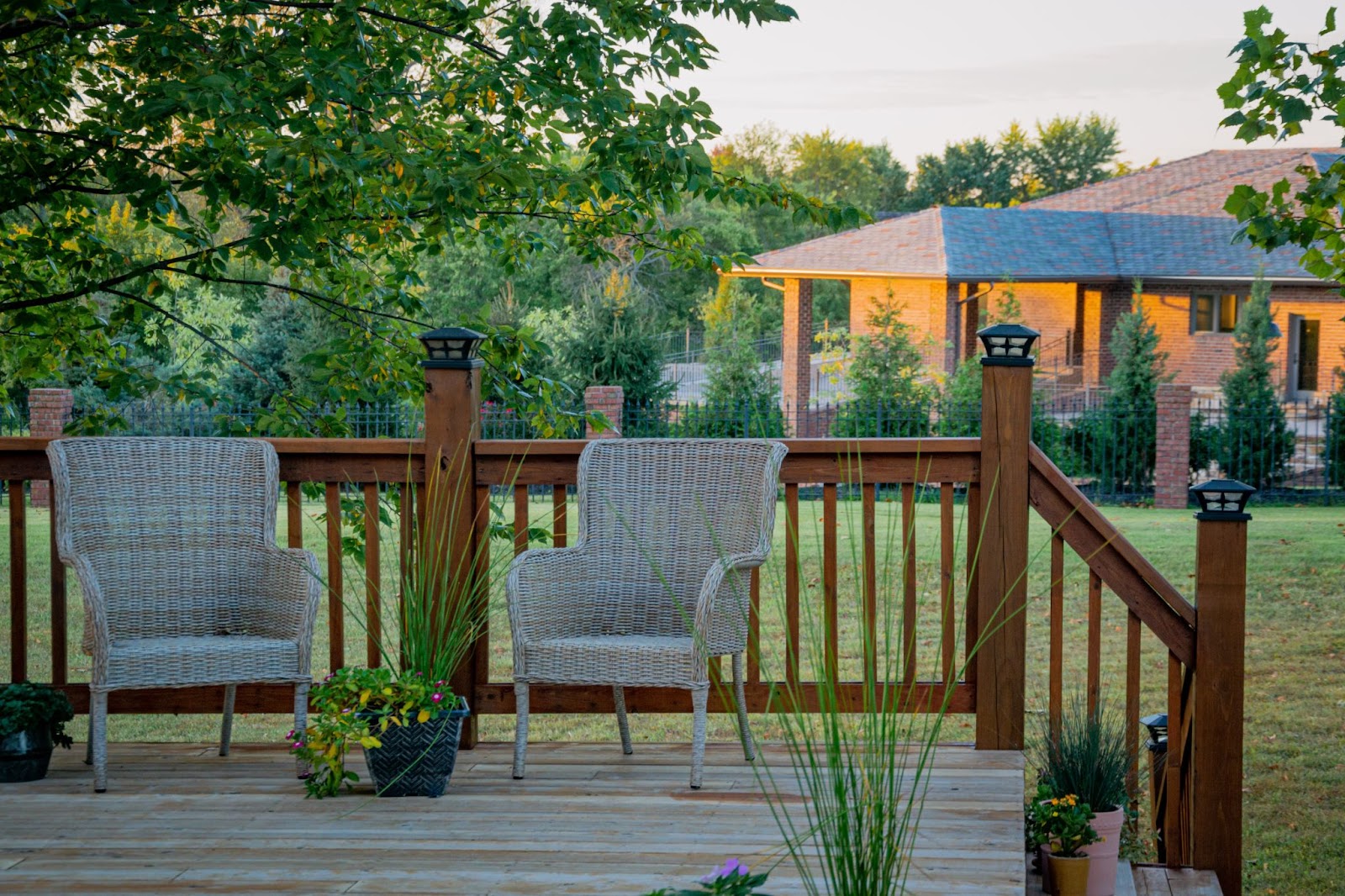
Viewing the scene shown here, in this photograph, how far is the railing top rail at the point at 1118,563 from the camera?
3.61m

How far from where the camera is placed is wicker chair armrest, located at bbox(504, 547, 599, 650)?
11.5 ft

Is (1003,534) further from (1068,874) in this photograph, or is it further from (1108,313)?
(1108,313)

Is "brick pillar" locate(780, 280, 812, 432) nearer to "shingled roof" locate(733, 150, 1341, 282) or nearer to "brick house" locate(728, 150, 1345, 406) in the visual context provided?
"brick house" locate(728, 150, 1345, 406)

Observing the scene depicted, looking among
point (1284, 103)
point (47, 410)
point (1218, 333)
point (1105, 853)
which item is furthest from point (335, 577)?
point (1218, 333)

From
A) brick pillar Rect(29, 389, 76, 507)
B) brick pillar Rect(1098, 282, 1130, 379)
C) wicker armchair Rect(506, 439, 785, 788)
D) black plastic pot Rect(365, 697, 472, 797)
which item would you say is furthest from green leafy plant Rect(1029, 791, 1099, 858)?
brick pillar Rect(1098, 282, 1130, 379)

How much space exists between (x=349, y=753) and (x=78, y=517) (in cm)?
102

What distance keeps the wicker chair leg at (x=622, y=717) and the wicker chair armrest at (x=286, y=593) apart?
0.87 m

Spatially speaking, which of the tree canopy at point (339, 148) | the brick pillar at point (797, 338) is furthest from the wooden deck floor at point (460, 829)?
the brick pillar at point (797, 338)

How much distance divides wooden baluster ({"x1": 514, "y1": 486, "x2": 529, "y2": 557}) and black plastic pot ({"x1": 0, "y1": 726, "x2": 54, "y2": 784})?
138cm

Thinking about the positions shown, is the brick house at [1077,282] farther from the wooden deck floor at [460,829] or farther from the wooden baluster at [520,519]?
the wooden deck floor at [460,829]

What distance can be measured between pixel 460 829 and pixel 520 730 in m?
0.40

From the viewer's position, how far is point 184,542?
12.4ft

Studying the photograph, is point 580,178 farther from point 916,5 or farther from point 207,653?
point 916,5

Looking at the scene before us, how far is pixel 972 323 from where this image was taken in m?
20.8
